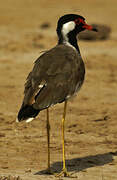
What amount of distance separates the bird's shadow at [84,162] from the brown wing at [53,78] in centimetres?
88

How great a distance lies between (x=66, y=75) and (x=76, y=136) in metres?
1.84

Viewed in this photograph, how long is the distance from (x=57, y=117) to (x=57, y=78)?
9.04ft

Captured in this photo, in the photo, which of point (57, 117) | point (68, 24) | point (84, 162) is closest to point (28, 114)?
point (84, 162)

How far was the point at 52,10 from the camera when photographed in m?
20.6

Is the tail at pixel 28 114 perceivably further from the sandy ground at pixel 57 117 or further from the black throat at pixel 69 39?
the black throat at pixel 69 39

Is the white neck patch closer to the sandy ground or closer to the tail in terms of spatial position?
the tail

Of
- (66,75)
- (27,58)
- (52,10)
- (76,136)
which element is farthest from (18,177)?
(52,10)

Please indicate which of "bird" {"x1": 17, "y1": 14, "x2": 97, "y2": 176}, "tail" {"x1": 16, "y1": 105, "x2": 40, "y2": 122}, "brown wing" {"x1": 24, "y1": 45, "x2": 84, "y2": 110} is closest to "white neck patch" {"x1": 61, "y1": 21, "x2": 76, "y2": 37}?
"bird" {"x1": 17, "y1": 14, "x2": 97, "y2": 176}

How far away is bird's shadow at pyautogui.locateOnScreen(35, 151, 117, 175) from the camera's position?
6273mm

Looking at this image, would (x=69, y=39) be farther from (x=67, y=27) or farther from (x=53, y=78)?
(x=53, y=78)

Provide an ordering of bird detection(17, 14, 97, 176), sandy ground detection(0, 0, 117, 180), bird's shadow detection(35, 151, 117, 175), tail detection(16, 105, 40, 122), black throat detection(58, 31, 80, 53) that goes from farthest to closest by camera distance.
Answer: black throat detection(58, 31, 80, 53)
sandy ground detection(0, 0, 117, 180)
bird's shadow detection(35, 151, 117, 175)
bird detection(17, 14, 97, 176)
tail detection(16, 105, 40, 122)

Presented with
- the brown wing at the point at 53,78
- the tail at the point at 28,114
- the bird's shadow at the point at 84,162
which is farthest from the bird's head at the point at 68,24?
the bird's shadow at the point at 84,162

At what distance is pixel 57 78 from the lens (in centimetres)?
593

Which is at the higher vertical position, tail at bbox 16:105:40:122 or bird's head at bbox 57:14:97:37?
bird's head at bbox 57:14:97:37
